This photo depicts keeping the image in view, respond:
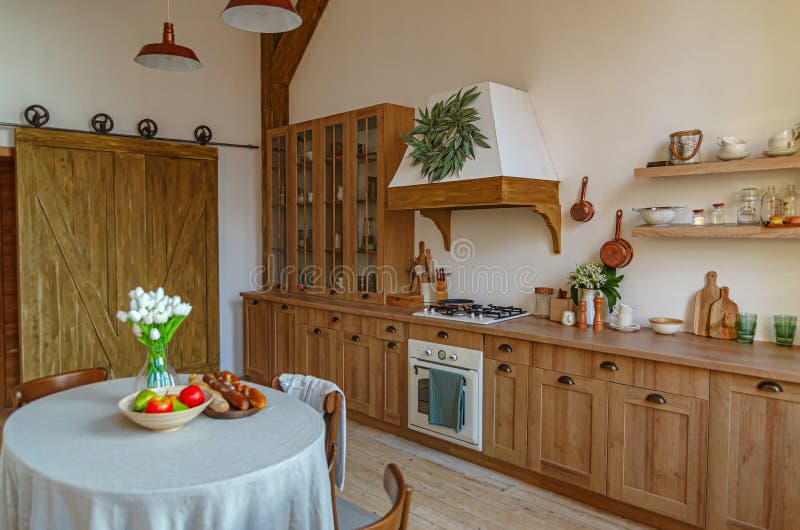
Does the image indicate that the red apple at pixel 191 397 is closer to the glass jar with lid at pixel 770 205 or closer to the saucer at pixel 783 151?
the glass jar with lid at pixel 770 205

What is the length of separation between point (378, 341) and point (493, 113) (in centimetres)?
172

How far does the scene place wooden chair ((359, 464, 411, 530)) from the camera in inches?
53.0

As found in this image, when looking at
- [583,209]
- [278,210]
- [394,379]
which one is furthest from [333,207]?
[583,209]

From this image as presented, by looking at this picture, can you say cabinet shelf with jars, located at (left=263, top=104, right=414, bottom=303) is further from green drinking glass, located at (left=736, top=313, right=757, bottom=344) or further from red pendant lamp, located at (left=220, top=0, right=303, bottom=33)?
green drinking glass, located at (left=736, top=313, right=757, bottom=344)

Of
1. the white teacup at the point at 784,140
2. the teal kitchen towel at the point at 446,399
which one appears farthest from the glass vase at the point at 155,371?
the white teacup at the point at 784,140

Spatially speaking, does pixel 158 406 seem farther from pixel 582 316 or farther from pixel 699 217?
pixel 699 217

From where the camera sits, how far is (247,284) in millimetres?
5715

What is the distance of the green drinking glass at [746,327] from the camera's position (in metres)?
2.84

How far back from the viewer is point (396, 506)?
140cm

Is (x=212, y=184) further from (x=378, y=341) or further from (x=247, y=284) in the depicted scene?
(x=378, y=341)

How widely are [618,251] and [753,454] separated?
4.25ft

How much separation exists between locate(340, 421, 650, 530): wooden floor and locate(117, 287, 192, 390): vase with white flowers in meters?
1.37

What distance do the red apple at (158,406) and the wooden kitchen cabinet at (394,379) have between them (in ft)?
6.98

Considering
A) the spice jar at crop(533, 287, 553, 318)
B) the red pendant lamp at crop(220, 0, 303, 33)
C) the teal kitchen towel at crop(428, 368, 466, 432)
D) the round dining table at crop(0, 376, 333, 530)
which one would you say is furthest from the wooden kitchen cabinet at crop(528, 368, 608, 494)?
the red pendant lamp at crop(220, 0, 303, 33)
